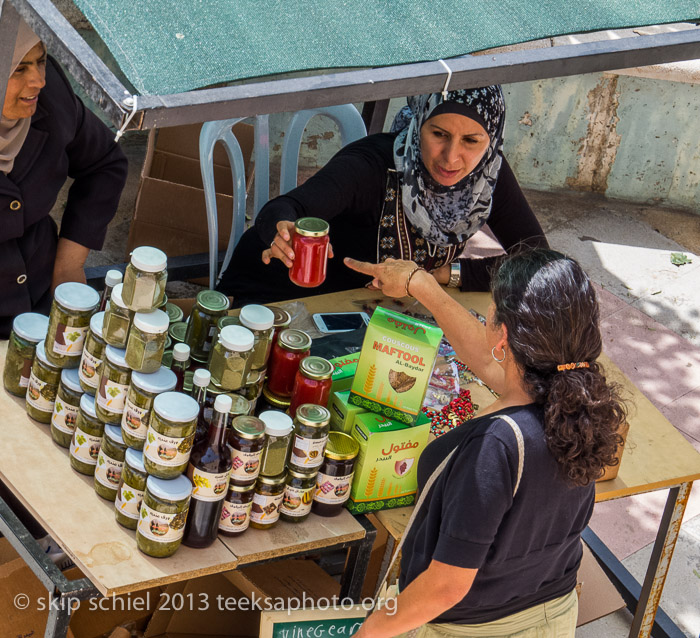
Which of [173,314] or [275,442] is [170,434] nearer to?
[275,442]

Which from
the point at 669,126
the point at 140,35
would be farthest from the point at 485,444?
the point at 669,126

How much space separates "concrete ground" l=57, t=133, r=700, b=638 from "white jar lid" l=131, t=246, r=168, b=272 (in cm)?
240

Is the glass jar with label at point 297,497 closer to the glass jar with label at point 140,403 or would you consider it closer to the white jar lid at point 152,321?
the glass jar with label at point 140,403

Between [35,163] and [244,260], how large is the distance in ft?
2.88

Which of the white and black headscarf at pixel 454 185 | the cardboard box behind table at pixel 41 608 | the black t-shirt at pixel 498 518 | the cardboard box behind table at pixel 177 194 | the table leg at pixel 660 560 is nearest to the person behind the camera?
the black t-shirt at pixel 498 518

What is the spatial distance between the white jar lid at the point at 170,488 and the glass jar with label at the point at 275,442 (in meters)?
0.21

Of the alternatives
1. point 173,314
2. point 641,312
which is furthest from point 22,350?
point 641,312

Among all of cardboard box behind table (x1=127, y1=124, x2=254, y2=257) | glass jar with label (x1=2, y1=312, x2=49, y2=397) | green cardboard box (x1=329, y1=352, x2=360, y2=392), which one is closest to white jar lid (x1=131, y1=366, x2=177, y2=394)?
glass jar with label (x1=2, y1=312, x2=49, y2=397)

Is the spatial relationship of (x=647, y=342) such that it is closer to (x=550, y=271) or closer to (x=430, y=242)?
(x=430, y=242)

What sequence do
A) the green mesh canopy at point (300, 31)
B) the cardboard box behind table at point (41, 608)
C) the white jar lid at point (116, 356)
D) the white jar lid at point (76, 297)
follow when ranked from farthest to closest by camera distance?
the cardboard box behind table at point (41, 608), the white jar lid at point (76, 297), the white jar lid at point (116, 356), the green mesh canopy at point (300, 31)

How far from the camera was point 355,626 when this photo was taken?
2410mm

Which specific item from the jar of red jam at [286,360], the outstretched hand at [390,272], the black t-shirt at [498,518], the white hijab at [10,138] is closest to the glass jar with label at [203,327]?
the jar of red jam at [286,360]

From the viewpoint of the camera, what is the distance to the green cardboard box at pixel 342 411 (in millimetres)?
2402

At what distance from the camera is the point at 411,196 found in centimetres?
332
